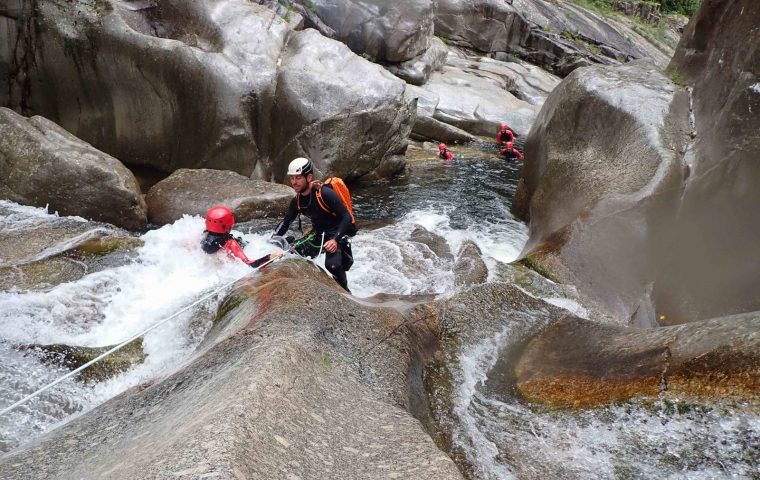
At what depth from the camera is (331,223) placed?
23.1ft

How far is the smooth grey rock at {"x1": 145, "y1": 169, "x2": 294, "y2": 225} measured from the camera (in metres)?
10.1

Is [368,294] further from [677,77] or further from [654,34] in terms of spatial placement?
[654,34]

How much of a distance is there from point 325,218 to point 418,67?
1706cm

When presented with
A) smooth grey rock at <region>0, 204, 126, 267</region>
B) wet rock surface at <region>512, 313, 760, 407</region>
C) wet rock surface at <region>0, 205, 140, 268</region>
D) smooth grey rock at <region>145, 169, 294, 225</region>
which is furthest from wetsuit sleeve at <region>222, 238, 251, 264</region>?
wet rock surface at <region>512, 313, 760, 407</region>

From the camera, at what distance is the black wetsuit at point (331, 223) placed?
265 inches

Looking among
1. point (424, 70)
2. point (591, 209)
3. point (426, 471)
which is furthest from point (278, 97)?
point (424, 70)

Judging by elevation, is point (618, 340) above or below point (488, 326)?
above

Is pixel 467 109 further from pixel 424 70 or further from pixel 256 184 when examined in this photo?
pixel 256 184

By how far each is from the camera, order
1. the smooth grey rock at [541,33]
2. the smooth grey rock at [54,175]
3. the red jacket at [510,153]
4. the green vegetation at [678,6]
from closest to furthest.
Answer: the smooth grey rock at [54,175] → the red jacket at [510,153] → the smooth grey rock at [541,33] → the green vegetation at [678,6]

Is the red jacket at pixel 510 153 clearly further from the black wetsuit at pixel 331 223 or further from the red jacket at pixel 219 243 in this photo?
the red jacket at pixel 219 243

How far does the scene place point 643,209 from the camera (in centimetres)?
765

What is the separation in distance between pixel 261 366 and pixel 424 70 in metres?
21.3

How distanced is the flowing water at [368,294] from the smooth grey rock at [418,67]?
1214 cm

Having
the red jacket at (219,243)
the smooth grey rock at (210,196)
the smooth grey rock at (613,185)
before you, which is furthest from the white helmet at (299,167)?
the smooth grey rock at (210,196)
